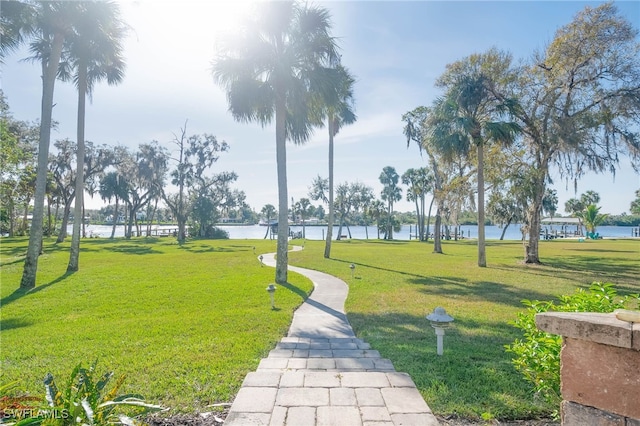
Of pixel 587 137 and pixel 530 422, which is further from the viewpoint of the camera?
pixel 587 137

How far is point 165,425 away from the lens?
2854 millimetres

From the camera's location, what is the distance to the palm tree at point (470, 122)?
14.4 metres

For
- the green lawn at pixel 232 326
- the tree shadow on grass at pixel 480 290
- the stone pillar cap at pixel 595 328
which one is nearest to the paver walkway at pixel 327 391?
the green lawn at pixel 232 326

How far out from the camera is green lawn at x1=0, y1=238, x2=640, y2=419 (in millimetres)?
3602

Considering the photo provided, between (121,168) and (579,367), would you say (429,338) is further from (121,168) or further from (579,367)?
(121,168)

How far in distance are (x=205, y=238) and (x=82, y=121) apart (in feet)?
93.7

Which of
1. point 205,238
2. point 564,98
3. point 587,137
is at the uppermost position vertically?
point 564,98

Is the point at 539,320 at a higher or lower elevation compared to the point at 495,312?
higher

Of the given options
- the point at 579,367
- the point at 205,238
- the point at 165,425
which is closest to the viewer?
the point at 579,367

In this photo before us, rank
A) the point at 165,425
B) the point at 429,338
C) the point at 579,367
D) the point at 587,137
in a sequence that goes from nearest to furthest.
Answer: the point at 579,367, the point at 165,425, the point at 429,338, the point at 587,137

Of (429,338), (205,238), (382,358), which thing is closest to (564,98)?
(429,338)

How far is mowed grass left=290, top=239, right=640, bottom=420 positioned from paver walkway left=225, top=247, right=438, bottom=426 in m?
0.32

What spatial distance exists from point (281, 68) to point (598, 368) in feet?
35.4

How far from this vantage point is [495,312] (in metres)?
7.27
